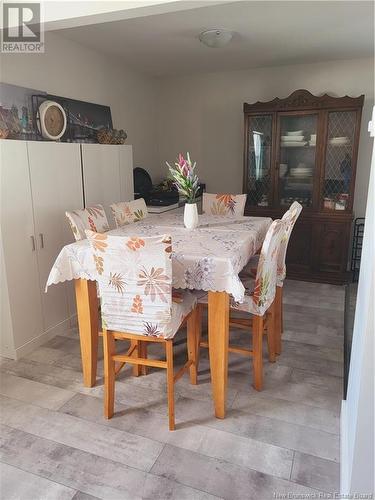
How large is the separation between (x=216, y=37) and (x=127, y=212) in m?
1.62

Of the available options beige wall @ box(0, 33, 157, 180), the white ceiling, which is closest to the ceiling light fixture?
the white ceiling

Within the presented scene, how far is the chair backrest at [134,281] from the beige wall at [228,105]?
3205 millimetres

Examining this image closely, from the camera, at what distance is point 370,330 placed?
51.3 inches

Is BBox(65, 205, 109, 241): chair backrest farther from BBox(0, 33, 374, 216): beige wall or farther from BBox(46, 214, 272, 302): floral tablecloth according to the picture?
BBox(0, 33, 374, 216): beige wall

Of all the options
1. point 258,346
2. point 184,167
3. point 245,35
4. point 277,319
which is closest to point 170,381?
point 258,346

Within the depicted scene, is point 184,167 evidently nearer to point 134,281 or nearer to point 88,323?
point 134,281

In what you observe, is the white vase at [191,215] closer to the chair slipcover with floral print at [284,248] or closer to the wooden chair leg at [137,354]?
the chair slipcover with floral print at [284,248]

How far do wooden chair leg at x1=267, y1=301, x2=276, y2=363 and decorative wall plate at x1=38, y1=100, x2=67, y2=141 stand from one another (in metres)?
2.17

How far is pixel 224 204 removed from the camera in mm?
3301

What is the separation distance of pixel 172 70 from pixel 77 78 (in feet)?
4.49

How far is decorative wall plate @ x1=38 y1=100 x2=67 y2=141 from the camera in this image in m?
2.84

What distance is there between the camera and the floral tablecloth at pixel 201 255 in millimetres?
1837

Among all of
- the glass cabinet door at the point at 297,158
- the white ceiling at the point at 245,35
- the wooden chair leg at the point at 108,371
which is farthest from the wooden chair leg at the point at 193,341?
the glass cabinet door at the point at 297,158

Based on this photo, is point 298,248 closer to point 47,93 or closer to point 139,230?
point 139,230
